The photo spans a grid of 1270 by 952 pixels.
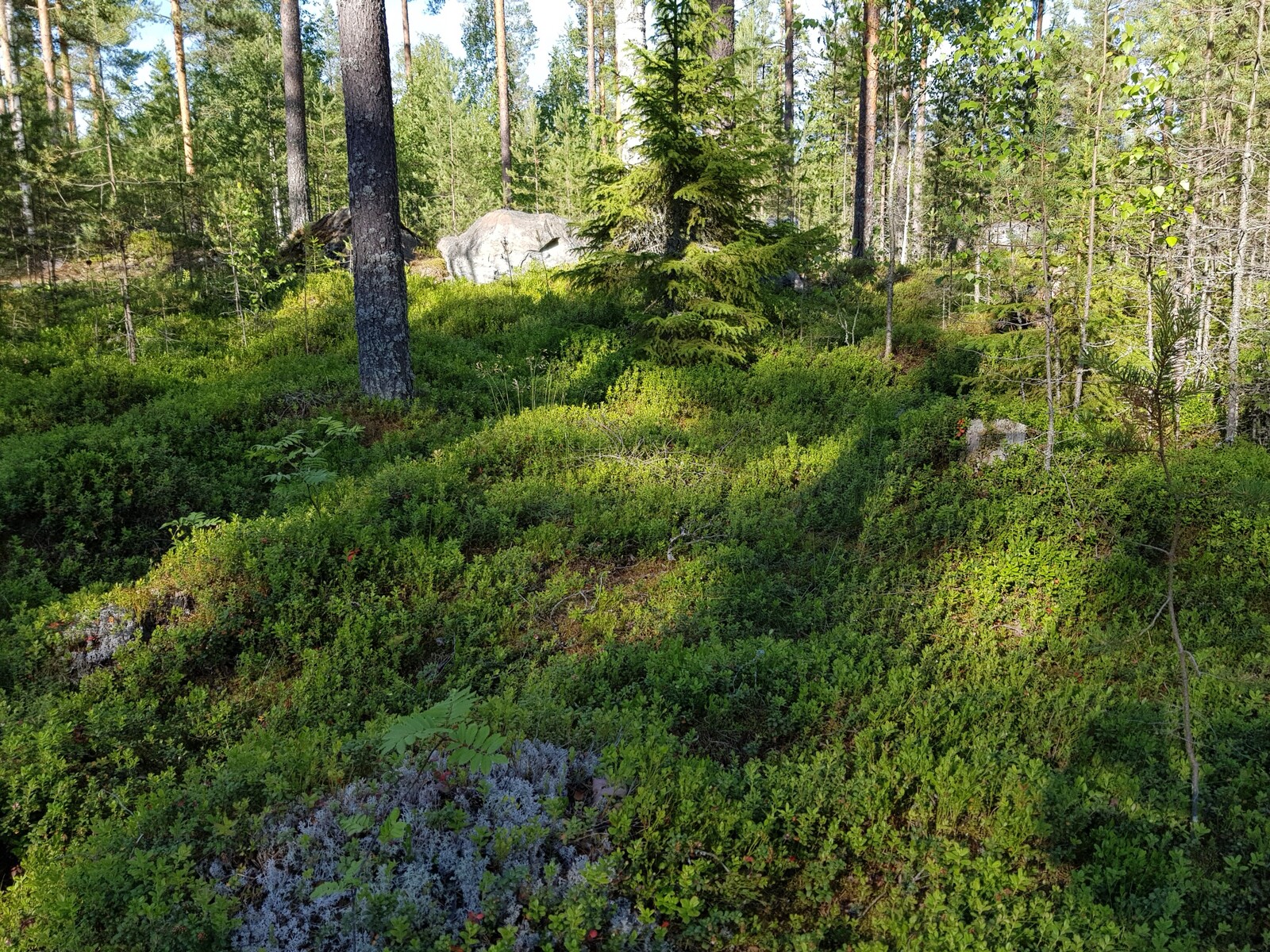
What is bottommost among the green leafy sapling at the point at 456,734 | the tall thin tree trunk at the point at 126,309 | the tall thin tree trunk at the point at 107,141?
the green leafy sapling at the point at 456,734

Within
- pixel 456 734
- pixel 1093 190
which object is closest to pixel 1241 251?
pixel 1093 190

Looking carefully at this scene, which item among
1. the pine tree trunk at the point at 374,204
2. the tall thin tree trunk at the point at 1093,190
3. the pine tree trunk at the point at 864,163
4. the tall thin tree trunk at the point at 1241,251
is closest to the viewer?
the tall thin tree trunk at the point at 1093,190

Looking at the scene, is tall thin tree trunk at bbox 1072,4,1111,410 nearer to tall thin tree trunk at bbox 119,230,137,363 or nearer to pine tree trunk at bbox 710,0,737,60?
pine tree trunk at bbox 710,0,737,60

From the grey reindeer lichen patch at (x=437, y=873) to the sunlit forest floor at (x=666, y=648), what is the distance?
0.11ft

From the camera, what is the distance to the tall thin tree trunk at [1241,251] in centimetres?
724

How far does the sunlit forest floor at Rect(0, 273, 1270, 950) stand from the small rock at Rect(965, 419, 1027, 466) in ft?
0.45

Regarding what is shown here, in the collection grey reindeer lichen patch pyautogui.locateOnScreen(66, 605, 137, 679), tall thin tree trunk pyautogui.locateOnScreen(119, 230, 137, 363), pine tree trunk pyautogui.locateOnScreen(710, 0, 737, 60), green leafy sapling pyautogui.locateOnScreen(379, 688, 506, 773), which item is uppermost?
pine tree trunk pyautogui.locateOnScreen(710, 0, 737, 60)

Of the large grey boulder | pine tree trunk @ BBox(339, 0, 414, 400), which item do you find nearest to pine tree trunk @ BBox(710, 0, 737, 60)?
the large grey boulder

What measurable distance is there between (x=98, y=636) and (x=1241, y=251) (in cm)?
1137

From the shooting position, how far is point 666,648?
465 cm

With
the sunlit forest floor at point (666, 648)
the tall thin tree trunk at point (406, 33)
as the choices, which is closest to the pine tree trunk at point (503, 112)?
the tall thin tree trunk at point (406, 33)

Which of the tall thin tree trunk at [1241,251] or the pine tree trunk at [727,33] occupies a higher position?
the pine tree trunk at [727,33]

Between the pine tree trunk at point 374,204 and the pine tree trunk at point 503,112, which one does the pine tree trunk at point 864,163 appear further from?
the pine tree trunk at point 374,204

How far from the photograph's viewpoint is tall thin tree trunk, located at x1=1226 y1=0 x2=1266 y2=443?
23.7ft
